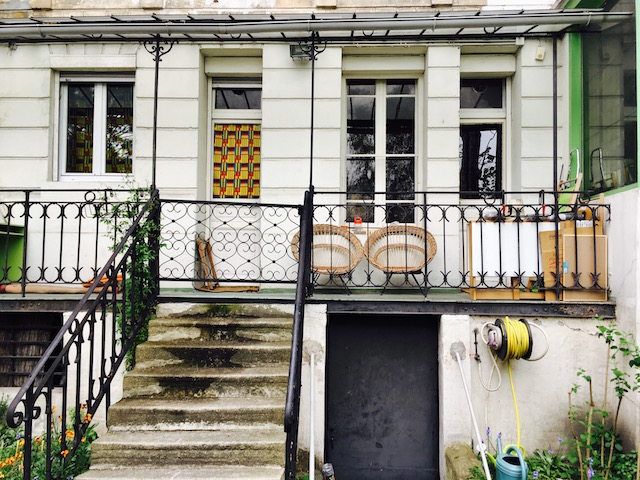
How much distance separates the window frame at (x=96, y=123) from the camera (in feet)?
21.9

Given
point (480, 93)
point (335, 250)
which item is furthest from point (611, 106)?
point (335, 250)

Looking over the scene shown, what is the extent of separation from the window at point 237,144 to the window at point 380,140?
1.34m

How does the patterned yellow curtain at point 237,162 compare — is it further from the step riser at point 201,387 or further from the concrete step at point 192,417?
the concrete step at point 192,417

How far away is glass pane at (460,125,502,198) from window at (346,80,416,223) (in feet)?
2.35

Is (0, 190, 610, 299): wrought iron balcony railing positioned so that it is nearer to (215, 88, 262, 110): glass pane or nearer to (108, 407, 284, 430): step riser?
(108, 407, 284, 430): step riser

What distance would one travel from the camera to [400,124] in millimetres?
6727

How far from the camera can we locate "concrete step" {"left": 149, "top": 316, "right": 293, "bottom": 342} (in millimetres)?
4480

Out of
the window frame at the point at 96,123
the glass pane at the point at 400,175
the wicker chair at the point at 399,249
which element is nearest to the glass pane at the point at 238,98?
the window frame at the point at 96,123

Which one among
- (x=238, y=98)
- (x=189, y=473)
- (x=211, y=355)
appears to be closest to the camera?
(x=189, y=473)

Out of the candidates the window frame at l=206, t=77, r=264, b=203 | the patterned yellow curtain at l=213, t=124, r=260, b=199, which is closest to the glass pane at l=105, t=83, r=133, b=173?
the window frame at l=206, t=77, r=264, b=203

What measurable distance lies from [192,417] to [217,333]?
0.88m

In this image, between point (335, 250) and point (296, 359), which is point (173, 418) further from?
point (335, 250)

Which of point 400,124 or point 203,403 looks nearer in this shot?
point 203,403

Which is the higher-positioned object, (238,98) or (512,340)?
(238,98)
